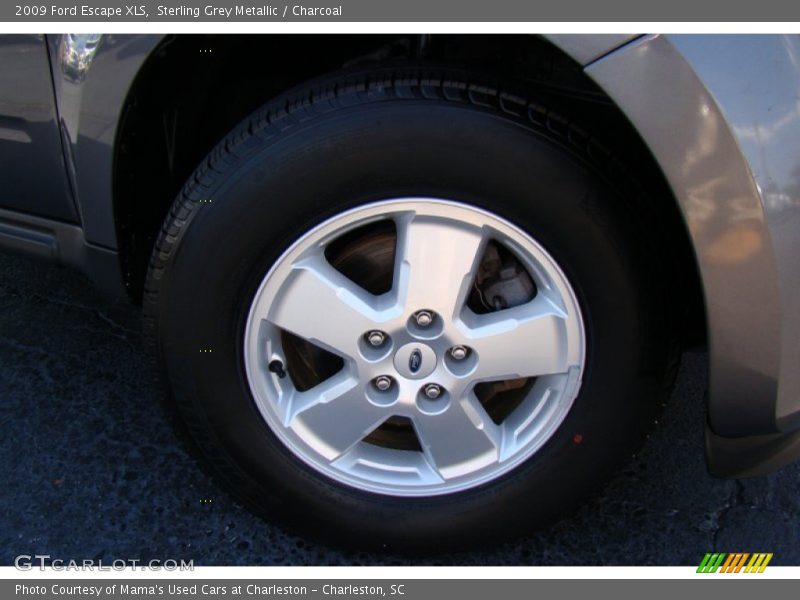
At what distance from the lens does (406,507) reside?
176 cm

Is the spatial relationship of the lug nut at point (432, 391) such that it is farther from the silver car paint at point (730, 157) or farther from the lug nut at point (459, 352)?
the silver car paint at point (730, 157)

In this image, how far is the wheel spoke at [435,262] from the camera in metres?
1.55

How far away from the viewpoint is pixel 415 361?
1649mm

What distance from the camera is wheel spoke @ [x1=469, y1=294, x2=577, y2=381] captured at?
161cm

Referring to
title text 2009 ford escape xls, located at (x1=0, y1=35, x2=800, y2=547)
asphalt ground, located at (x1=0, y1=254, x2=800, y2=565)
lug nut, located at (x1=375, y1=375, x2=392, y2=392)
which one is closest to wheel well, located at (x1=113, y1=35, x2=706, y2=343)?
title text 2009 ford escape xls, located at (x1=0, y1=35, x2=800, y2=547)

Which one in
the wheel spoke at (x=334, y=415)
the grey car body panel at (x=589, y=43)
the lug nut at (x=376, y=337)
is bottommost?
the wheel spoke at (x=334, y=415)

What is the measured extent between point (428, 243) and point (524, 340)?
26cm

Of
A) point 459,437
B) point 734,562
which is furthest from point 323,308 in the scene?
point 734,562

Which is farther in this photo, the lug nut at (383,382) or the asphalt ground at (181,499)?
the asphalt ground at (181,499)

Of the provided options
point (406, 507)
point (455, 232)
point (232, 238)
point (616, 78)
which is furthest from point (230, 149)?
point (406, 507)

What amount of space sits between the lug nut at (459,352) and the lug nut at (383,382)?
0.13m

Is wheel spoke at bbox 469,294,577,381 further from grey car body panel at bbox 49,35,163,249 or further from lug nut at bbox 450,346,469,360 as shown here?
grey car body panel at bbox 49,35,163,249

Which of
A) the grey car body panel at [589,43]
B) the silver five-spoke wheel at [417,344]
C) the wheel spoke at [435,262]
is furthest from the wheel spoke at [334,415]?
the grey car body panel at [589,43]

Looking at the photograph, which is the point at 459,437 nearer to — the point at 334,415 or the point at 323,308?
the point at 334,415
